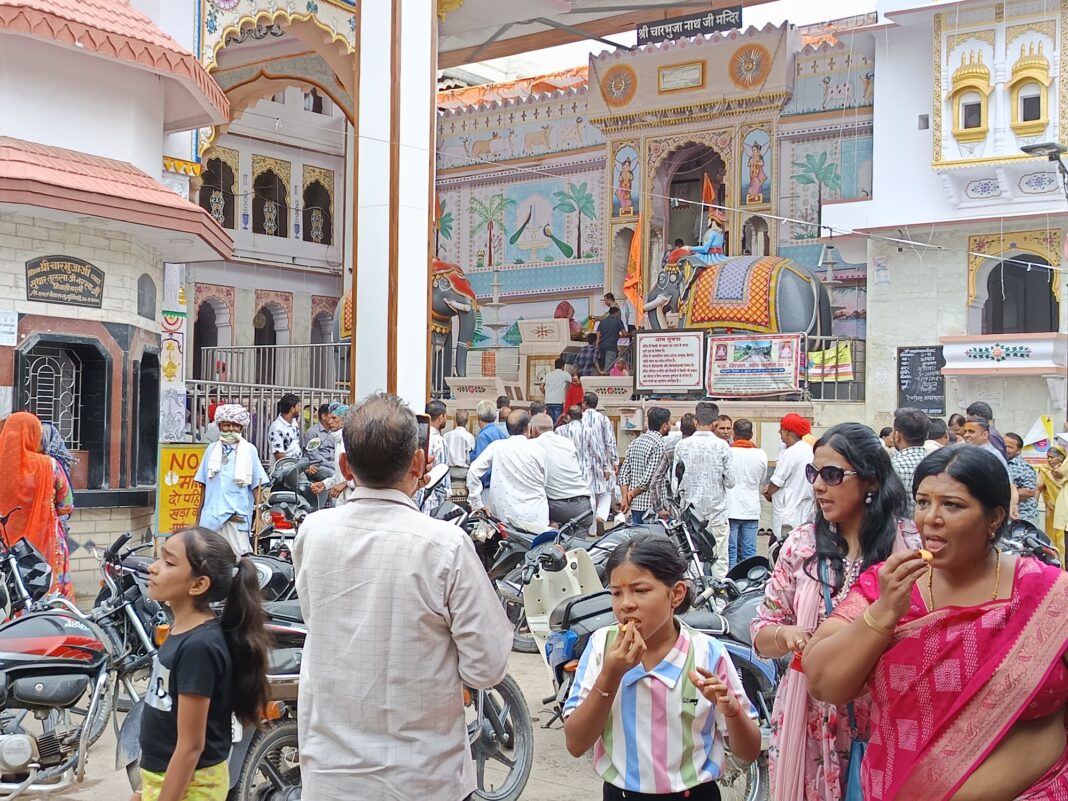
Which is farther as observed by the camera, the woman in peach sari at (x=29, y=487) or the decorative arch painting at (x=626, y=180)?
the decorative arch painting at (x=626, y=180)

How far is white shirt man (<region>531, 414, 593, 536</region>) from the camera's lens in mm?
8555

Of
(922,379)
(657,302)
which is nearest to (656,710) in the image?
(922,379)

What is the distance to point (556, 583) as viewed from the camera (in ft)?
20.0

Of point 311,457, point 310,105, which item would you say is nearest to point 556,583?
point 311,457

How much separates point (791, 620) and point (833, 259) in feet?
58.0

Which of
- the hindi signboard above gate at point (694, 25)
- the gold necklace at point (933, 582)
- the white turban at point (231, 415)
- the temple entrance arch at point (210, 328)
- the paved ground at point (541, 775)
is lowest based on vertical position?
the paved ground at point (541, 775)

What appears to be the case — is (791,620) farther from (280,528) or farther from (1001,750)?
(280,528)

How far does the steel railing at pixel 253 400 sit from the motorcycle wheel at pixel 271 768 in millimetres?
9431

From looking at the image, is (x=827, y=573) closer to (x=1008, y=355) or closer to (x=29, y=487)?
(x=29, y=487)

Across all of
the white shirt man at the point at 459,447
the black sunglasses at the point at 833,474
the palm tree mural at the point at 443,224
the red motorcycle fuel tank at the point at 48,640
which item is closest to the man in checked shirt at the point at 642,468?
the white shirt man at the point at 459,447

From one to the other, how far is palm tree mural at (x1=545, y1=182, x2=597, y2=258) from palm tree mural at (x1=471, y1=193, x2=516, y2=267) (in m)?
1.25

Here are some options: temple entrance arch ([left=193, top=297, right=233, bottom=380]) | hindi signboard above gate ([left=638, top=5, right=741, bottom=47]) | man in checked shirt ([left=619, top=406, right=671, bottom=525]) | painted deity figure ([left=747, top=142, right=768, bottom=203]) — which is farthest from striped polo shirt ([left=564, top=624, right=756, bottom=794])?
temple entrance arch ([left=193, top=297, right=233, bottom=380])

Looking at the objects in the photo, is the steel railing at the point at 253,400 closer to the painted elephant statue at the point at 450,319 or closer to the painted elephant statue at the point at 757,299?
the painted elephant statue at the point at 450,319

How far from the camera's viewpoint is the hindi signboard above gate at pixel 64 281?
9961 millimetres
